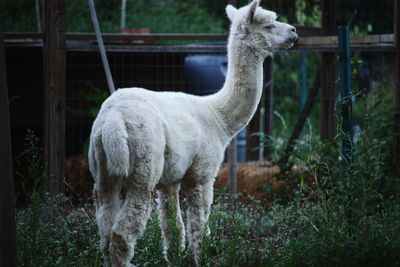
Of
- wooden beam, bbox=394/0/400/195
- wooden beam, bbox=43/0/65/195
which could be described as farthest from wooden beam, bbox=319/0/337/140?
wooden beam, bbox=43/0/65/195

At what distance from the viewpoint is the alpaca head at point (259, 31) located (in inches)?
238

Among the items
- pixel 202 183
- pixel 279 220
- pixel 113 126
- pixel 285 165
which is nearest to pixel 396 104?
pixel 285 165

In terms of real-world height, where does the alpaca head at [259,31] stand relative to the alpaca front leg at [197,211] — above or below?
above

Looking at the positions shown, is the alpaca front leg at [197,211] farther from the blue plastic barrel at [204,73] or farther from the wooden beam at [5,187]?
the blue plastic barrel at [204,73]

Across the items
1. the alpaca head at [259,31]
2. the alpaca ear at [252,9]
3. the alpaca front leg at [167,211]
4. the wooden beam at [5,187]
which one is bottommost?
the alpaca front leg at [167,211]

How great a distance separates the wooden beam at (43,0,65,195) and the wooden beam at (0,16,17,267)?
262cm

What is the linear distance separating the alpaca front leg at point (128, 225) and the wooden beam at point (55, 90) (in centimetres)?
229

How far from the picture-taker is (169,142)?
520 centimetres

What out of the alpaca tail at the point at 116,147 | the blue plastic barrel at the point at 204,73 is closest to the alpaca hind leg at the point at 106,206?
the alpaca tail at the point at 116,147

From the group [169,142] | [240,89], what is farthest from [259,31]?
[169,142]

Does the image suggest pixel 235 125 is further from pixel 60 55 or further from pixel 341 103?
pixel 60 55

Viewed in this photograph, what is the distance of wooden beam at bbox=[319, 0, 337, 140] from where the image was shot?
848 cm

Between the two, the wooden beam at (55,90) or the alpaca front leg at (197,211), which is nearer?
the alpaca front leg at (197,211)

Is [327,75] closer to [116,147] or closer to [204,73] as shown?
[204,73]
